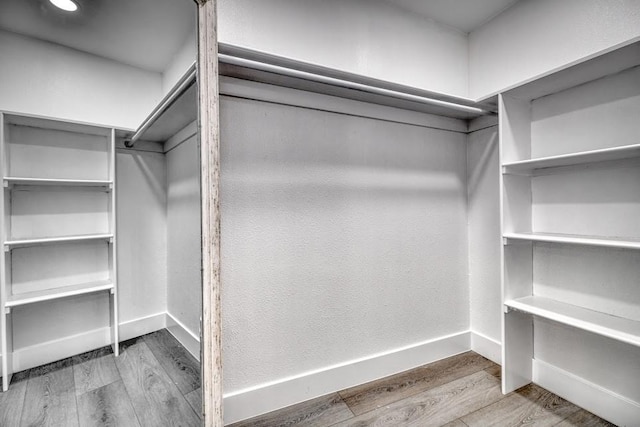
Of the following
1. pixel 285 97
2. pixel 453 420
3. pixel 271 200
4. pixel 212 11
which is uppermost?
pixel 212 11

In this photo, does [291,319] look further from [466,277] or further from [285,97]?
[466,277]

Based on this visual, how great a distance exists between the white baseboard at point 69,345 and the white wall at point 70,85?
0.65 metres

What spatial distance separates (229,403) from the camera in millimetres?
1492

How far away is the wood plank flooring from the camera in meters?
0.82

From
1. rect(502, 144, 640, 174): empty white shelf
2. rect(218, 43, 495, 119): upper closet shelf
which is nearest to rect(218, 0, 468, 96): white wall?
rect(218, 43, 495, 119): upper closet shelf

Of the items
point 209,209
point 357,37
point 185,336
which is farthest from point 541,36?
point 185,336

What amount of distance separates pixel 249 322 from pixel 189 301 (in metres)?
0.45

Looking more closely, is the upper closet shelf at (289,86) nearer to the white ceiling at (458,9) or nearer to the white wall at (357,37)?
the white wall at (357,37)

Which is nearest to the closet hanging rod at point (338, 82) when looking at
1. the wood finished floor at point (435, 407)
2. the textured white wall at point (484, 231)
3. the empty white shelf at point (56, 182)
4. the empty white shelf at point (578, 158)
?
the textured white wall at point (484, 231)

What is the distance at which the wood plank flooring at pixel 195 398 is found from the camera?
820mm

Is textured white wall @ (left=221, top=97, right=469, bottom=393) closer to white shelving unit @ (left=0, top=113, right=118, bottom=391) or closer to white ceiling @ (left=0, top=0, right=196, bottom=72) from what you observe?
white ceiling @ (left=0, top=0, right=196, bottom=72)

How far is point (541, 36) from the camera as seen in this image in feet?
5.57

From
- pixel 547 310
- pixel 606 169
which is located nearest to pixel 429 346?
pixel 547 310

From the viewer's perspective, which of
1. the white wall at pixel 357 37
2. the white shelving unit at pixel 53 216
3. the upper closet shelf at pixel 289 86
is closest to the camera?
the white shelving unit at pixel 53 216
